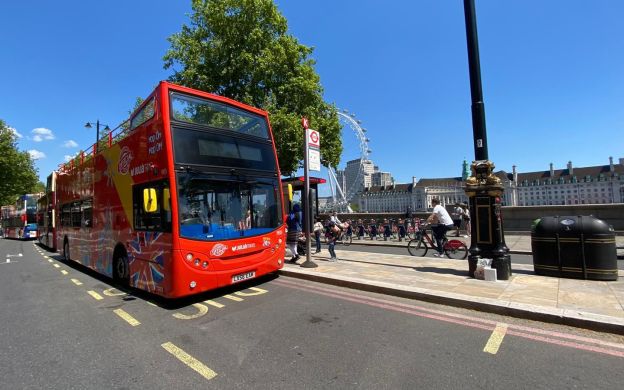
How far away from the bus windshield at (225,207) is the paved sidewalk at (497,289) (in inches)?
74.8

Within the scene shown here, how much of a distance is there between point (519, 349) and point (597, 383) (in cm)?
81

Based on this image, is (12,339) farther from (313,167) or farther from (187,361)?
(313,167)

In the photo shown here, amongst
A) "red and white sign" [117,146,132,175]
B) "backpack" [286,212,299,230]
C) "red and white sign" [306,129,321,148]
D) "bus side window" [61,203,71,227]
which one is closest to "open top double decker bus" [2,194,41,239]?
"bus side window" [61,203,71,227]

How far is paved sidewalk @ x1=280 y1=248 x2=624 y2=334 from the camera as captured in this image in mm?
4773

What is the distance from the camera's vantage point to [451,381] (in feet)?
10.8

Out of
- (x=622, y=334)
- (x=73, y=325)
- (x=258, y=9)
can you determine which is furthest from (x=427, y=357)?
(x=258, y=9)

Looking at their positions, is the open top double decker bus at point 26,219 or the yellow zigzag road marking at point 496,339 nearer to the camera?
the yellow zigzag road marking at point 496,339

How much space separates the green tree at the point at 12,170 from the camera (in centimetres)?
5206

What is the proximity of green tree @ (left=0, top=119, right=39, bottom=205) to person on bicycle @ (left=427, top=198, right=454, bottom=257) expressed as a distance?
62.1 metres

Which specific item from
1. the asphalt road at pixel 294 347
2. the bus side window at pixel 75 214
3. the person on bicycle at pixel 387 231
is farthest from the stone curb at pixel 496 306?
the person on bicycle at pixel 387 231

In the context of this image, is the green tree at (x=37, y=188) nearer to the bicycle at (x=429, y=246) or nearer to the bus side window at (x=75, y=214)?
the bus side window at (x=75, y=214)

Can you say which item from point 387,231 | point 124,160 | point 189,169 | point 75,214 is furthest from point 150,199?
point 387,231

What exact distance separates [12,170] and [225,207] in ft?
206

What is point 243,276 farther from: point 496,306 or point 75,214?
point 75,214
